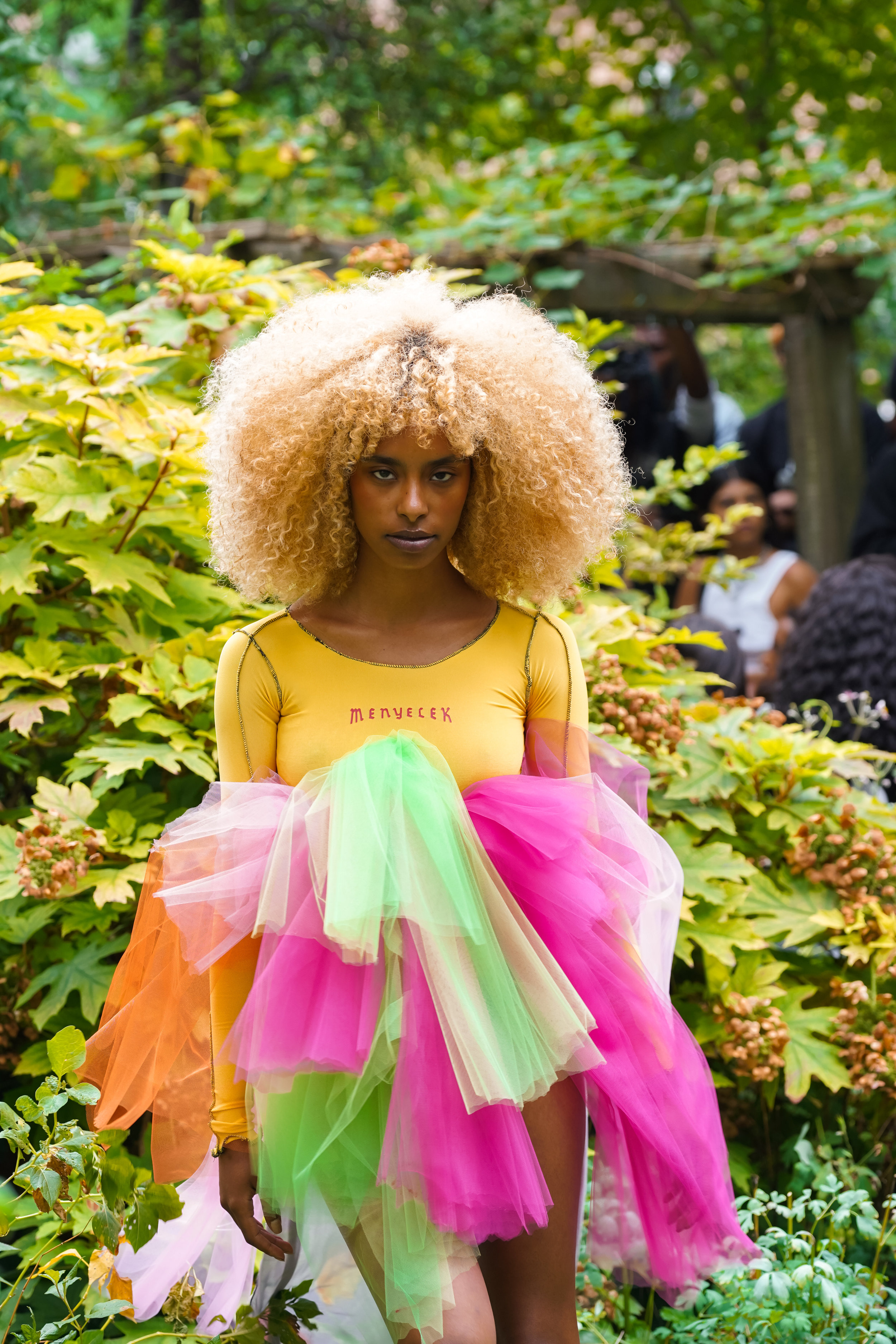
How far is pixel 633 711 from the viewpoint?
2602mm

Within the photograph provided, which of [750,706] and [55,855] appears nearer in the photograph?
[55,855]

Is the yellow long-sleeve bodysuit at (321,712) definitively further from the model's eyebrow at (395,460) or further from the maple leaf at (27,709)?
the maple leaf at (27,709)

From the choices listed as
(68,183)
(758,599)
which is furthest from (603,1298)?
(68,183)

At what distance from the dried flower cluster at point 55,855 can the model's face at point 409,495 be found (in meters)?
0.87

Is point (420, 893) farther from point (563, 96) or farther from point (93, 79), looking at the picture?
point (93, 79)

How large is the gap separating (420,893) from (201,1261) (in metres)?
0.93

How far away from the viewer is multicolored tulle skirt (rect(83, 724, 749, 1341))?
1509 millimetres

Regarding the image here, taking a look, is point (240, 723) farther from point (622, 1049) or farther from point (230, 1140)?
point (622, 1049)

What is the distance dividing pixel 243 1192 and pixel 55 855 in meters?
0.77

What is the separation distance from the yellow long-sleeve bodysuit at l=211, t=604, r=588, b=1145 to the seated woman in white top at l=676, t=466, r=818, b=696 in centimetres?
350

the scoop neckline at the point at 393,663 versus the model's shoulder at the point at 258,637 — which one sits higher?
the model's shoulder at the point at 258,637

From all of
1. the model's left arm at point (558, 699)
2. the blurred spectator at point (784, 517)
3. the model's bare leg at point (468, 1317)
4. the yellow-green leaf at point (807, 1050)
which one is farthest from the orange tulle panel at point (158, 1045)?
the blurred spectator at point (784, 517)

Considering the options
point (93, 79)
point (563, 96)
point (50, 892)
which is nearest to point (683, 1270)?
point (50, 892)

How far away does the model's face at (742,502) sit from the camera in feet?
17.4
